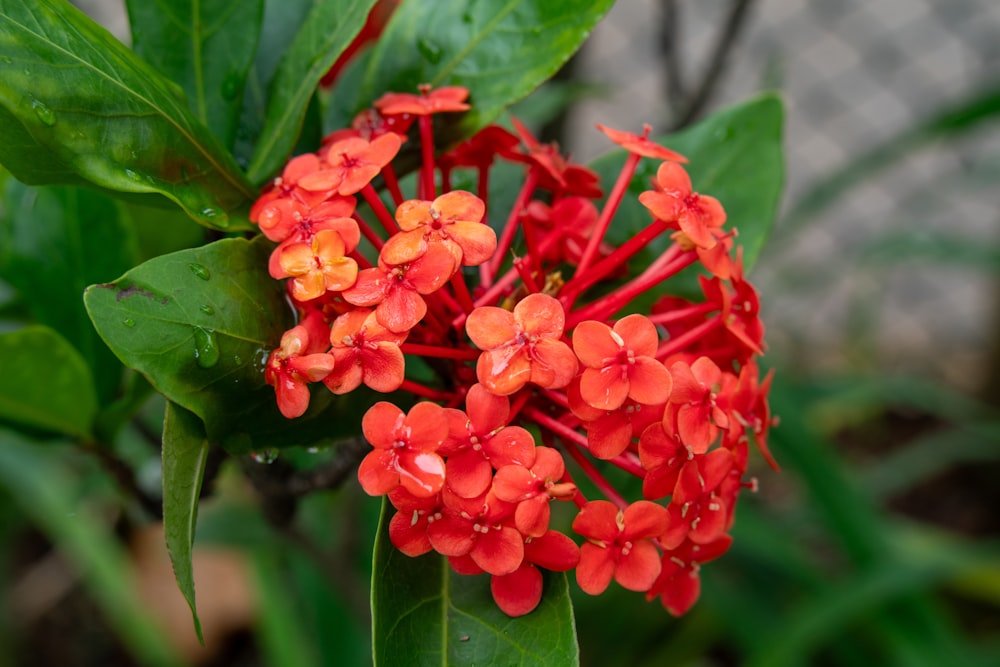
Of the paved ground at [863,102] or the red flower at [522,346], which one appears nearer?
the red flower at [522,346]

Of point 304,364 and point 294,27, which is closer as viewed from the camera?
point 304,364

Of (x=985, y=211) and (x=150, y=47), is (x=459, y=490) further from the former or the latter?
(x=985, y=211)

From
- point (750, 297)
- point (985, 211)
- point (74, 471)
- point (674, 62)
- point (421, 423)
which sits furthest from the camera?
point (985, 211)

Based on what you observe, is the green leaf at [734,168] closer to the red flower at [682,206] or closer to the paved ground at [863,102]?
the red flower at [682,206]

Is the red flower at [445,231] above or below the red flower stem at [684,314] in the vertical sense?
above

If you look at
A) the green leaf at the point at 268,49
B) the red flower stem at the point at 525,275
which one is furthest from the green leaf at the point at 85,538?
the red flower stem at the point at 525,275

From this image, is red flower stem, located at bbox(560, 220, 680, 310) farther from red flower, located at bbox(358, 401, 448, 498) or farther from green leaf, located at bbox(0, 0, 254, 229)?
green leaf, located at bbox(0, 0, 254, 229)

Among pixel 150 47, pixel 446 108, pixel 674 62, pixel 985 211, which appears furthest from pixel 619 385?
pixel 985 211
